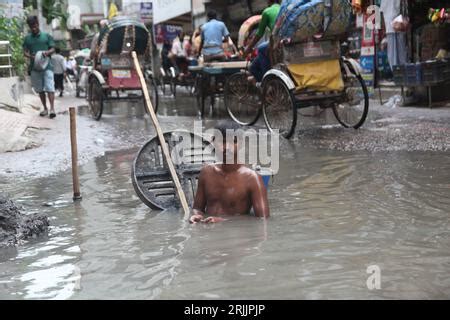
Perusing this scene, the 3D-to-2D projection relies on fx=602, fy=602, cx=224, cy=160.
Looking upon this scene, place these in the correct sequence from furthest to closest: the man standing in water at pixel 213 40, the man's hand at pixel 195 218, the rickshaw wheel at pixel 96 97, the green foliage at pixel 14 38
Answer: the green foliage at pixel 14 38, the man standing in water at pixel 213 40, the rickshaw wheel at pixel 96 97, the man's hand at pixel 195 218

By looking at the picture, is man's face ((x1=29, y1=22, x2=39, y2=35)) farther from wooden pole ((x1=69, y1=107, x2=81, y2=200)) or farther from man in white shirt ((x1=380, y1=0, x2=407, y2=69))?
wooden pole ((x1=69, y1=107, x2=81, y2=200))

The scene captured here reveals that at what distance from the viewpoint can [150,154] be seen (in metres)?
5.06

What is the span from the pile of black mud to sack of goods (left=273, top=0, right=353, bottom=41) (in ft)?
14.1

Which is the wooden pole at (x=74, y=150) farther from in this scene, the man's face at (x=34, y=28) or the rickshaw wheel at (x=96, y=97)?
the man's face at (x=34, y=28)

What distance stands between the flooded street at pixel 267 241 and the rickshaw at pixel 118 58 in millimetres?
4982

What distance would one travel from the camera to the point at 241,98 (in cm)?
952

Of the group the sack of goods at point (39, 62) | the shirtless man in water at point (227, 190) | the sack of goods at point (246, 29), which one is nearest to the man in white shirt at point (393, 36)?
the sack of goods at point (246, 29)

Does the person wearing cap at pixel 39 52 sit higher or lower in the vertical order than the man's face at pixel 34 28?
lower

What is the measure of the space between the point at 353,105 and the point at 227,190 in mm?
4467

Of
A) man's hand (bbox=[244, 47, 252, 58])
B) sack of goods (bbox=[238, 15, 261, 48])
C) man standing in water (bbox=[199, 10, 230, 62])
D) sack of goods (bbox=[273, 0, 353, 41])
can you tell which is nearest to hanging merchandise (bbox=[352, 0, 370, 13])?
sack of goods (bbox=[238, 15, 261, 48])

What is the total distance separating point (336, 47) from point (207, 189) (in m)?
4.08

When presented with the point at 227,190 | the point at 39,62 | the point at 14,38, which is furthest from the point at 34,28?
the point at 227,190

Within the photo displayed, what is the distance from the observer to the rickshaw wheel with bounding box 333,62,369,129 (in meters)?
7.77

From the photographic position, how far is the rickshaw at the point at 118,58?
34.9 feet
